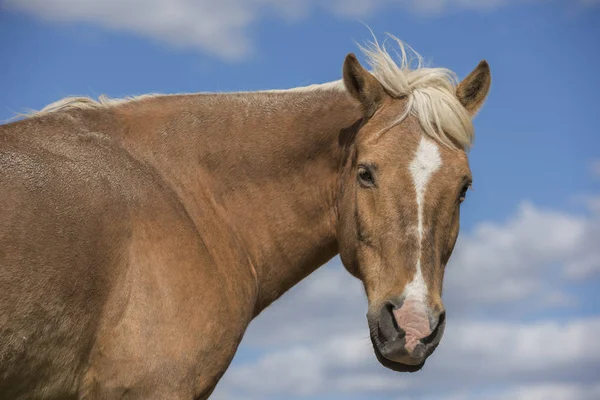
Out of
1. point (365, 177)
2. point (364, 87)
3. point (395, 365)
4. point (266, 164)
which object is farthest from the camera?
point (266, 164)

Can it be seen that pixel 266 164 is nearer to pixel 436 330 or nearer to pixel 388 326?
pixel 388 326

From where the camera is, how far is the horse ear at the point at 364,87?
23.0ft

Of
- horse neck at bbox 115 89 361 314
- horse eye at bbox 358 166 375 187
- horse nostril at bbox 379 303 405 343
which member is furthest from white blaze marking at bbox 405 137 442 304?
horse neck at bbox 115 89 361 314

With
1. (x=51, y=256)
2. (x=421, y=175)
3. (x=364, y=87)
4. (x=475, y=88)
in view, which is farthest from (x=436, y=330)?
(x=51, y=256)

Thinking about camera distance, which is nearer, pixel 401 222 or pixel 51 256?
pixel 51 256

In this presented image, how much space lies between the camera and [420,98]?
6914mm

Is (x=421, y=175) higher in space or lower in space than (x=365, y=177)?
lower

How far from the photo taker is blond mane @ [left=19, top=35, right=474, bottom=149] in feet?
22.1

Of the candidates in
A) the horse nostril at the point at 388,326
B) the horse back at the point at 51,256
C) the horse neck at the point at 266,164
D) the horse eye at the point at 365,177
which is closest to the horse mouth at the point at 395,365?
the horse nostril at the point at 388,326

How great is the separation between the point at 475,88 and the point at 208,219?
9.13ft

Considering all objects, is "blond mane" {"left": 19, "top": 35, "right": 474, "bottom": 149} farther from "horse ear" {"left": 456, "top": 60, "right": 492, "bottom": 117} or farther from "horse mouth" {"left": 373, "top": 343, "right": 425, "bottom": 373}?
"horse mouth" {"left": 373, "top": 343, "right": 425, "bottom": 373}

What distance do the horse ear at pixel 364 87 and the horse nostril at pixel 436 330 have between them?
203 cm

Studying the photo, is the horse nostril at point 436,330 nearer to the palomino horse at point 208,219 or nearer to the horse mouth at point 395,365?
the palomino horse at point 208,219

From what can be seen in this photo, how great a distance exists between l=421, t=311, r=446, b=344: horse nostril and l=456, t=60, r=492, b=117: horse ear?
217 cm
